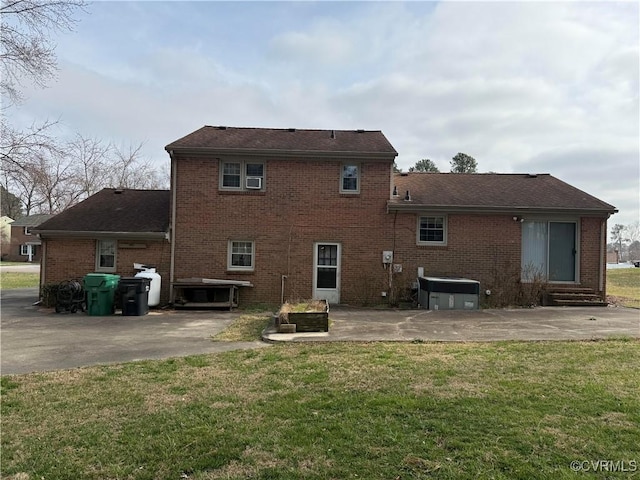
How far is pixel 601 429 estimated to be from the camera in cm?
394

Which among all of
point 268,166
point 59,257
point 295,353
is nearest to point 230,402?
point 295,353

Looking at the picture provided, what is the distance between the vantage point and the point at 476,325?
10.0 m

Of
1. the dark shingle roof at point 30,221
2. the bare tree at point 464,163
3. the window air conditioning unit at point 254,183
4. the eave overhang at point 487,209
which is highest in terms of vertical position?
the bare tree at point 464,163

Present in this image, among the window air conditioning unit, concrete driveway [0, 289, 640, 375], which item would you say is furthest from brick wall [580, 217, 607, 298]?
the window air conditioning unit

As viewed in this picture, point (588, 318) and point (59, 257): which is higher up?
point (59, 257)

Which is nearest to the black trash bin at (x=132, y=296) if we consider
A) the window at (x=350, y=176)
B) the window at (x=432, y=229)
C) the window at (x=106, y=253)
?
the window at (x=106, y=253)

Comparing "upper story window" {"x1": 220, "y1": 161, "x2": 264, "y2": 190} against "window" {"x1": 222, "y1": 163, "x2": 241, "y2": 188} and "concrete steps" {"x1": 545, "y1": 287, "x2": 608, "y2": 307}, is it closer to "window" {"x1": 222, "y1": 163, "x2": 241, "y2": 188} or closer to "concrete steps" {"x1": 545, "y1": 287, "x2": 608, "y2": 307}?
"window" {"x1": 222, "y1": 163, "x2": 241, "y2": 188}

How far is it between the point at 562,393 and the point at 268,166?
11.5 metres

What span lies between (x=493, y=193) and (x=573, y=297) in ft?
14.0

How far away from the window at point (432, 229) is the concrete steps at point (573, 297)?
3.84 m

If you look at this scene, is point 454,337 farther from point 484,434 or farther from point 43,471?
point 43,471

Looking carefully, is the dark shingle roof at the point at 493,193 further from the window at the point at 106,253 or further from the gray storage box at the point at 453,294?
the window at the point at 106,253

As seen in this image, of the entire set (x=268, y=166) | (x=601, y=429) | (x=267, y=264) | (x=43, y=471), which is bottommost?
(x=43, y=471)

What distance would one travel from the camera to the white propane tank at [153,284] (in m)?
13.5
